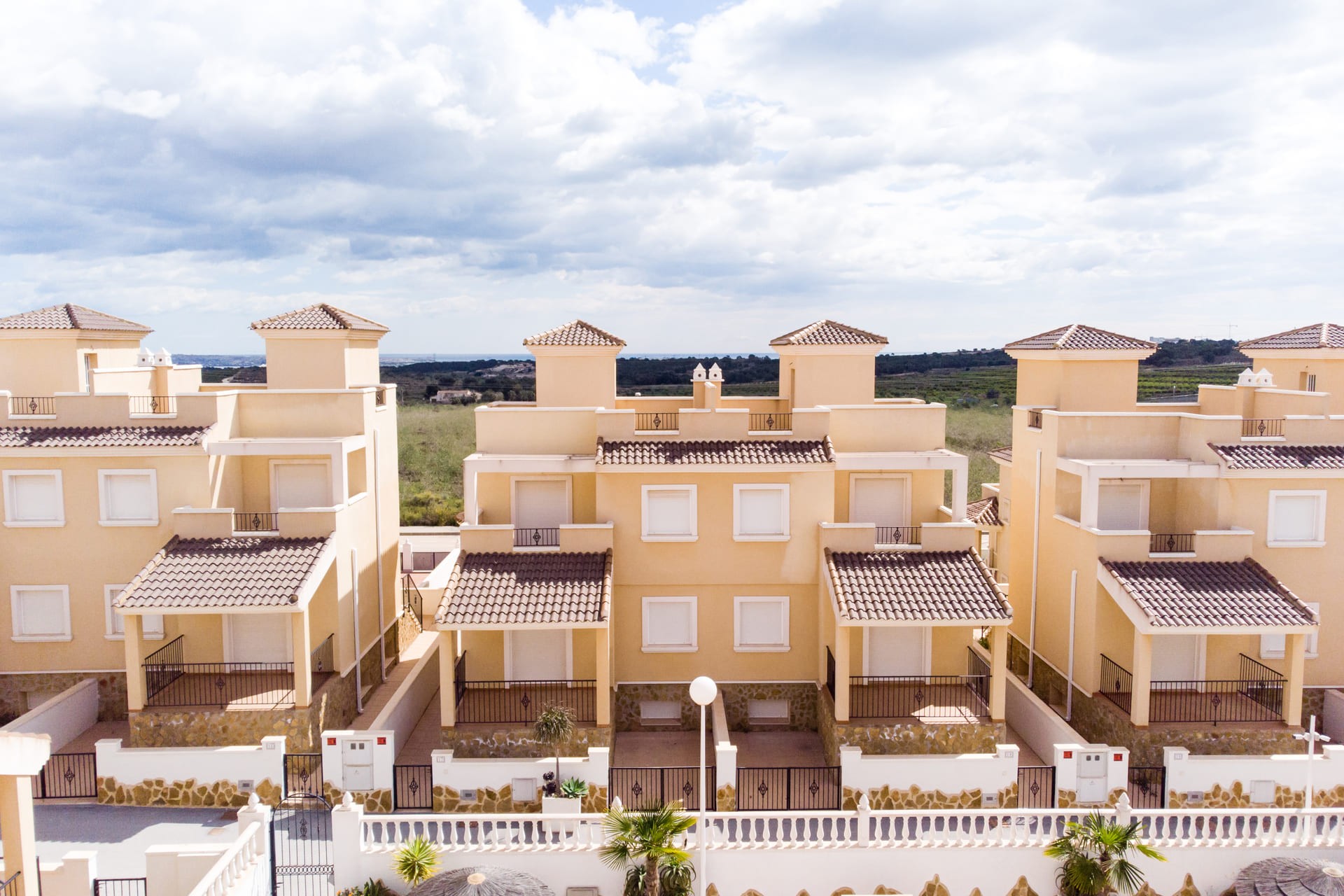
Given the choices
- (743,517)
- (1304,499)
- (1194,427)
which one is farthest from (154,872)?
(1304,499)

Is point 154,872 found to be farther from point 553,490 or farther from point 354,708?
point 553,490

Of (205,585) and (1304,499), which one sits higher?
(1304,499)

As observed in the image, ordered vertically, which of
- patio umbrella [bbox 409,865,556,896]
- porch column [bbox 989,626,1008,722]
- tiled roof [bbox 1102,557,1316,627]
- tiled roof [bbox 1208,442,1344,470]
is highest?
tiled roof [bbox 1208,442,1344,470]

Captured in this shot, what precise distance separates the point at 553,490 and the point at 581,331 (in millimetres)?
5099

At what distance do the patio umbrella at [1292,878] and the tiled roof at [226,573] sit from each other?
66.4ft

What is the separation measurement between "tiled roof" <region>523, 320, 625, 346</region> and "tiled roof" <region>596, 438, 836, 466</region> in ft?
12.0

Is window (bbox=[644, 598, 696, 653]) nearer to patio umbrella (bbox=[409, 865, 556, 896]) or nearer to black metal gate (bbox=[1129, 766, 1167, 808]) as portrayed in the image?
patio umbrella (bbox=[409, 865, 556, 896])

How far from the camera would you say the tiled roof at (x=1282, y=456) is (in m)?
22.7

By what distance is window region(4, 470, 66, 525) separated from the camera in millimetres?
23328

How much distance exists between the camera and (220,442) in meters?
23.4

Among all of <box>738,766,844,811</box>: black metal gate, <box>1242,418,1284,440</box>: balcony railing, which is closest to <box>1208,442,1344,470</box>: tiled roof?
<box>1242,418,1284,440</box>: balcony railing

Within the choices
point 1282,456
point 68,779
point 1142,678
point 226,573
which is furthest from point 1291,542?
point 68,779

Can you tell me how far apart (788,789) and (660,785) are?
2950 mm

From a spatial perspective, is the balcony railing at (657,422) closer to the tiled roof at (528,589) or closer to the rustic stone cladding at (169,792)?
the tiled roof at (528,589)
